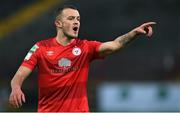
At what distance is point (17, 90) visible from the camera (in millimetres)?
6363

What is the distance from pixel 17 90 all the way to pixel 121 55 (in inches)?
405

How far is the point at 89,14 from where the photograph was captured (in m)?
18.0

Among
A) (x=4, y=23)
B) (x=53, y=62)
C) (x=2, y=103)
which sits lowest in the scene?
(x=2, y=103)

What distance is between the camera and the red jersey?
6.59 m

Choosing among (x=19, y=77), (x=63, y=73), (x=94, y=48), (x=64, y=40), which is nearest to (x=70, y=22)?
(x=64, y=40)

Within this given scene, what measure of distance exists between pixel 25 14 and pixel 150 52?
18.0 feet

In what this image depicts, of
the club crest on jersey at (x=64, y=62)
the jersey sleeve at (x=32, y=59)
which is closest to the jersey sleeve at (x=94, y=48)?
the club crest on jersey at (x=64, y=62)

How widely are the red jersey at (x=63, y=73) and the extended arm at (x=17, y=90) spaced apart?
9cm

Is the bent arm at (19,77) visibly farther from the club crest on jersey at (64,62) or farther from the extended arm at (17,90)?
the club crest on jersey at (64,62)

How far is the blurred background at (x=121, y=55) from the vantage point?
47.2 feet

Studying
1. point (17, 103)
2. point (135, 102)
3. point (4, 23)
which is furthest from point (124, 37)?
point (4, 23)

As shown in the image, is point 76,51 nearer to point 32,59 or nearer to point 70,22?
point 70,22

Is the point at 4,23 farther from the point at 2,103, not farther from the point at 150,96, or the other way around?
the point at 150,96

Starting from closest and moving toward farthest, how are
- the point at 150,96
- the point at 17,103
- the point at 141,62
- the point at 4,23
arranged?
the point at 17,103
the point at 150,96
the point at 141,62
the point at 4,23
